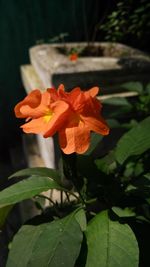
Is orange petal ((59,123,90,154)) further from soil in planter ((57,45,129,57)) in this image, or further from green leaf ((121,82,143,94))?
soil in planter ((57,45,129,57))

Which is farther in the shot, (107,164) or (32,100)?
(107,164)

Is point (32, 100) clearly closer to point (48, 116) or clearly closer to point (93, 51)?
point (48, 116)

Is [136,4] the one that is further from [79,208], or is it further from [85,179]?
[79,208]

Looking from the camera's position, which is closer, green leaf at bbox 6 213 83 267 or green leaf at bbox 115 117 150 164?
green leaf at bbox 6 213 83 267

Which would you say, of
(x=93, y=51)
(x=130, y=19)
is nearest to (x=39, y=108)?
(x=130, y=19)

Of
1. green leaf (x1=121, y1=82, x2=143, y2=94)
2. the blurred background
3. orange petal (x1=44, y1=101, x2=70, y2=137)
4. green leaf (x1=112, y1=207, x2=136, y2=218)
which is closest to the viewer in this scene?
orange petal (x1=44, y1=101, x2=70, y2=137)

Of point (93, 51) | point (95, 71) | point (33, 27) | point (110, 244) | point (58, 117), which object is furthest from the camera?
point (33, 27)

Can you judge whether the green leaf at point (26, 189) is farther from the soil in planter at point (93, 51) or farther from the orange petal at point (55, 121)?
the soil in planter at point (93, 51)

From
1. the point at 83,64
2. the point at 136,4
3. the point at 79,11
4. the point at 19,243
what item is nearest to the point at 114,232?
the point at 19,243

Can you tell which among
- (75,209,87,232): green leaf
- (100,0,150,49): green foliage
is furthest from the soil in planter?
(75,209,87,232): green leaf
